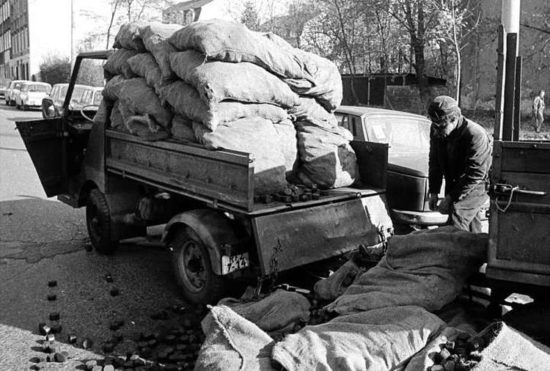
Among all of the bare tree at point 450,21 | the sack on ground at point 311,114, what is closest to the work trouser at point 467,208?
the sack on ground at point 311,114

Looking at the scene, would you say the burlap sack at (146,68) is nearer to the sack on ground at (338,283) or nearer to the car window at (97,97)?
the car window at (97,97)

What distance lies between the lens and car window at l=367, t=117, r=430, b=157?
7.23m

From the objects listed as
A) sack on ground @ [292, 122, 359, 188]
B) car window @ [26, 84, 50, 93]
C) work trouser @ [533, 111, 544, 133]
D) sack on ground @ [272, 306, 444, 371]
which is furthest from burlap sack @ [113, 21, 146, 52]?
car window @ [26, 84, 50, 93]

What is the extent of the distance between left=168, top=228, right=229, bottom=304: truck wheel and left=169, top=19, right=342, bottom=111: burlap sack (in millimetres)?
1675

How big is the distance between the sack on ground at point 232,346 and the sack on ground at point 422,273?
2.07 ft

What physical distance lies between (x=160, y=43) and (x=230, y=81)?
47.3 inches

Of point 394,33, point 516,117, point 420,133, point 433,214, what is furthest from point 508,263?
point 394,33

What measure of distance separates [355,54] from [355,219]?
1812cm

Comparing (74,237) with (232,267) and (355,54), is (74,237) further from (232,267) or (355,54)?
(355,54)

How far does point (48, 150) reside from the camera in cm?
722

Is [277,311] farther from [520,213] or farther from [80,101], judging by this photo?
[80,101]

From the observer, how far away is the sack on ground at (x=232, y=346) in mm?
3377

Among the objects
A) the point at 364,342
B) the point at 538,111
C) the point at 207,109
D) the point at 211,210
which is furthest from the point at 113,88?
the point at 538,111

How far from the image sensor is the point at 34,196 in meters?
10.1
